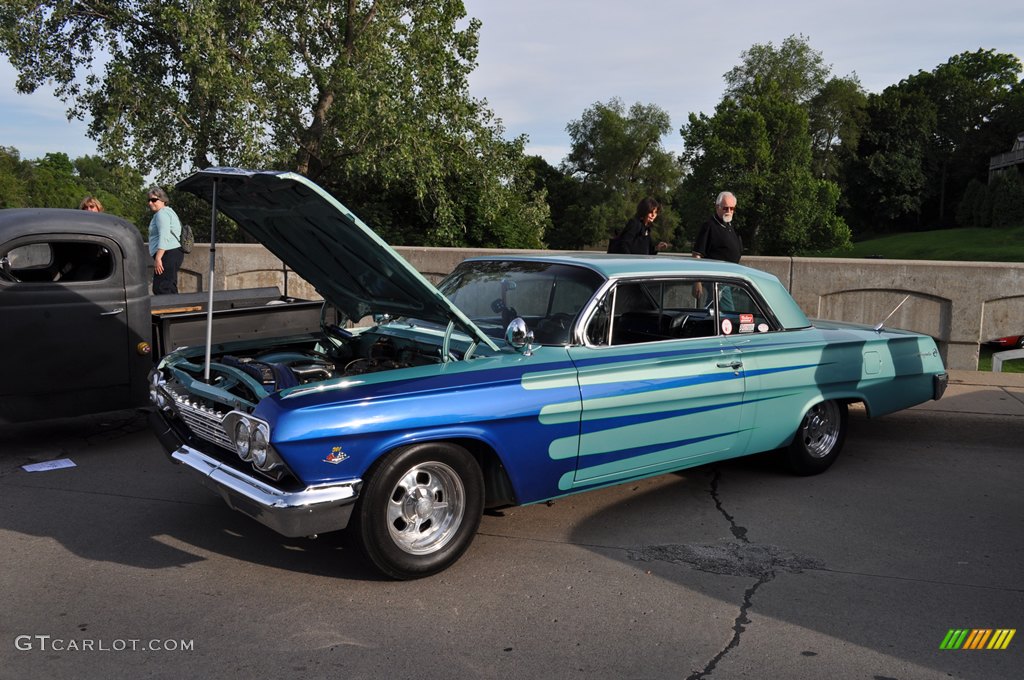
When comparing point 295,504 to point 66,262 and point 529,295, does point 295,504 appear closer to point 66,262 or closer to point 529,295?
point 529,295

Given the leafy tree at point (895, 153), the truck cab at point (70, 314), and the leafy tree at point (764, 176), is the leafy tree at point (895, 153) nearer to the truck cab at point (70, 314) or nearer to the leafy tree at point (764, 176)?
the leafy tree at point (764, 176)

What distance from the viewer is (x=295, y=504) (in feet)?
12.0

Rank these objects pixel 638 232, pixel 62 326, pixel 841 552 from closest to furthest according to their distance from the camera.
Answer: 1. pixel 841 552
2. pixel 62 326
3. pixel 638 232

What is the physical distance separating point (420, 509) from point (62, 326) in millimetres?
3672

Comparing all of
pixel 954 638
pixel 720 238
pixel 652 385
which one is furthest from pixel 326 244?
pixel 720 238

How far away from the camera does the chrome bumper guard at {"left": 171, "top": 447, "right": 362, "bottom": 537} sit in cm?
368

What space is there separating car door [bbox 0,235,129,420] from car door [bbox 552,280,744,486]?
3865mm

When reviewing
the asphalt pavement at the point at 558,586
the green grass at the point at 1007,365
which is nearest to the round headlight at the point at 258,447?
the asphalt pavement at the point at 558,586

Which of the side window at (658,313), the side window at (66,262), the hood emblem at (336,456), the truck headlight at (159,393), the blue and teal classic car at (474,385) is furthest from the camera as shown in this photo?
the side window at (66,262)

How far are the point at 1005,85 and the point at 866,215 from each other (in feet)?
59.0

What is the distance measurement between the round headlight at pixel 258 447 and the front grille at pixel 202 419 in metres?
0.20

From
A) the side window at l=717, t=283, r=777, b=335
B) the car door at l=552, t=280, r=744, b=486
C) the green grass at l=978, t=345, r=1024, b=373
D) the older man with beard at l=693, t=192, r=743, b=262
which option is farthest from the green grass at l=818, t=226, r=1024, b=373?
the car door at l=552, t=280, r=744, b=486

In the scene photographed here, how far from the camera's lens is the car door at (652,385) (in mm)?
4539

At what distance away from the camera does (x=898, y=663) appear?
A: 343cm
